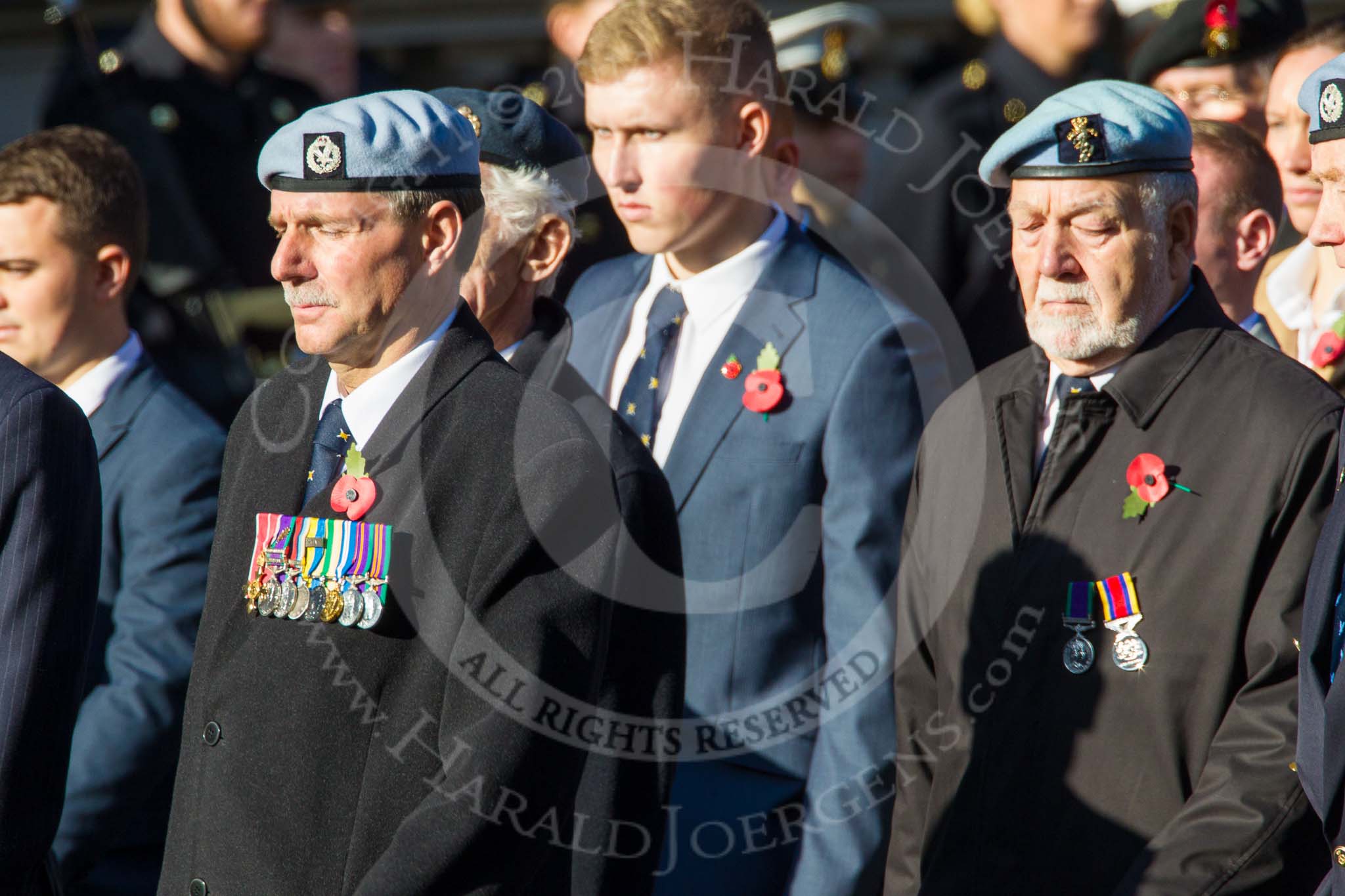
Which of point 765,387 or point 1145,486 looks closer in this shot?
point 1145,486

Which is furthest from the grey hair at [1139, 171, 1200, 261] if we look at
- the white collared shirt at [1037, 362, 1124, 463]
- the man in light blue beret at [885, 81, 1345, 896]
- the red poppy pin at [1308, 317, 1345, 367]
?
the red poppy pin at [1308, 317, 1345, 367]

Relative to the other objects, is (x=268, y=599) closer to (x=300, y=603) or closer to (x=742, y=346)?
(x=300, y=603)

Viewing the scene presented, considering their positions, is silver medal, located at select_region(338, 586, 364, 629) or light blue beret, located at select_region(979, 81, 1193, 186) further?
light blue beret, located at select_region(979, 81, 1193, 186)

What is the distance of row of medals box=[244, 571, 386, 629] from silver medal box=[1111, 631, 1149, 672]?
4.19ft

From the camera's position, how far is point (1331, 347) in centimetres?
389

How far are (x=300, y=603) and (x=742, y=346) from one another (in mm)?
1388

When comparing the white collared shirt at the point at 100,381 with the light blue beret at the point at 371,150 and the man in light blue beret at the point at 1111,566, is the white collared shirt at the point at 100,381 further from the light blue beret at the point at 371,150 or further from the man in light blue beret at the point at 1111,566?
the man in light blue beret at the point at 1111,566

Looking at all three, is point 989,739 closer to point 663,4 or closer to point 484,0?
point 663,4

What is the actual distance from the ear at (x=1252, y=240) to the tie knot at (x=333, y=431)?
2.15m

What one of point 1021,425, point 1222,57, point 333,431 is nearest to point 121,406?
point 333,431

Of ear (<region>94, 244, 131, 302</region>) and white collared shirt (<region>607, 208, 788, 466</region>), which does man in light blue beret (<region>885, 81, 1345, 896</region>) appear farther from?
ear (<region>94, 244, 131, 302</region>)

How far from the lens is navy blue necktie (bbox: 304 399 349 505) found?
2.91m

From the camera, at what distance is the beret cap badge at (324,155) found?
2854 millimetres

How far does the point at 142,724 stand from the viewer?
382cm
